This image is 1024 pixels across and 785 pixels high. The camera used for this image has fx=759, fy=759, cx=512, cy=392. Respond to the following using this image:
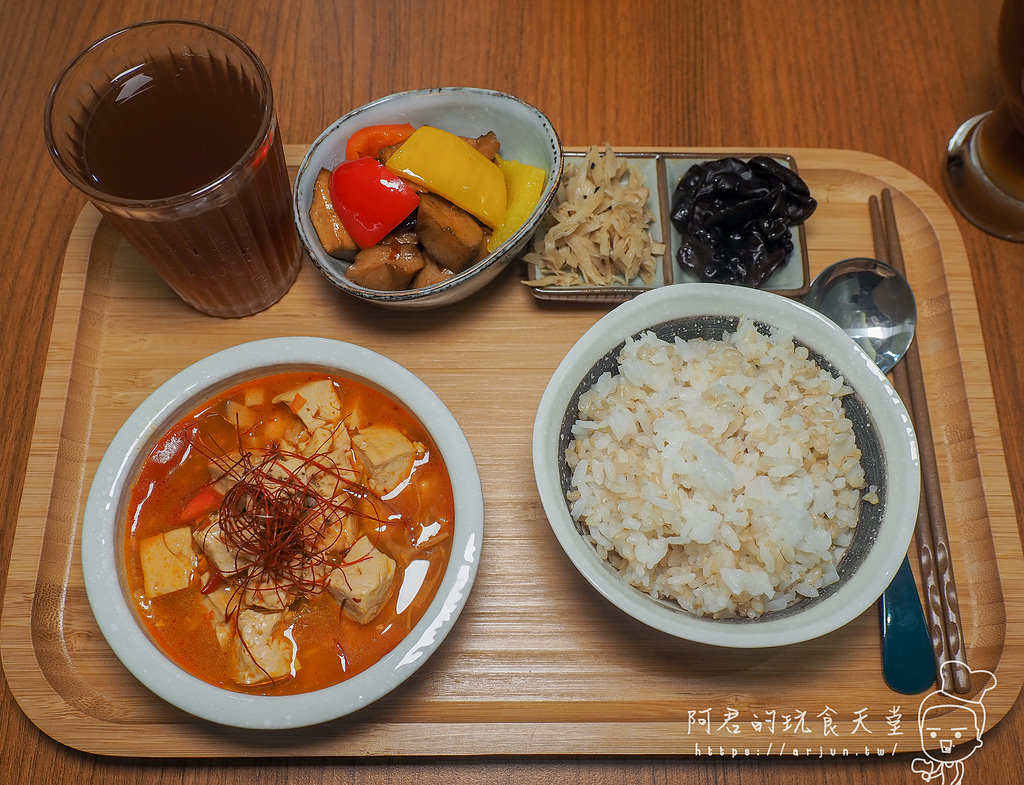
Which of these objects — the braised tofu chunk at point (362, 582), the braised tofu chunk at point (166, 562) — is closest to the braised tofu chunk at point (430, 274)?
the braised tofu chunk at point (362, 582)

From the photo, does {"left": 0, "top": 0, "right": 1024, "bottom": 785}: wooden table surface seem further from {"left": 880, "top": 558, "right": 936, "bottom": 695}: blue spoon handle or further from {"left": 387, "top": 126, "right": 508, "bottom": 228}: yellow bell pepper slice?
{"left": 880, "top": 558, "right": 936, "bottom": 695}: blue spoon handle

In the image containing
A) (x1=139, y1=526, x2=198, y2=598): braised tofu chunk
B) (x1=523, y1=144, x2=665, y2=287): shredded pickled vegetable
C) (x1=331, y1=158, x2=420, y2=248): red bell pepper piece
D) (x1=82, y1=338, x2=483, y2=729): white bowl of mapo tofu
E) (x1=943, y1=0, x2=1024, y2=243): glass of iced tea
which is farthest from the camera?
(x1=943, y1=0, x2=1024, y2=243): glass of iced tea

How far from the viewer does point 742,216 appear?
1960mm

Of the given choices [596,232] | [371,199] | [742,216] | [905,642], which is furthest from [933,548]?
[371,199]

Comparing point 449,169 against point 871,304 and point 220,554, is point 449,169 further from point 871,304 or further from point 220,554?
point 871,304

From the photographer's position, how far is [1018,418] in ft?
6.68

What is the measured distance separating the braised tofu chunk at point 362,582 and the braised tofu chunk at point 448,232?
71cm

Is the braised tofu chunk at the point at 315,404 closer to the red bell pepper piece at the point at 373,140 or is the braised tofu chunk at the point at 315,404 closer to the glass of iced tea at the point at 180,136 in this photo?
the glass of iced tea at the point at 180,136

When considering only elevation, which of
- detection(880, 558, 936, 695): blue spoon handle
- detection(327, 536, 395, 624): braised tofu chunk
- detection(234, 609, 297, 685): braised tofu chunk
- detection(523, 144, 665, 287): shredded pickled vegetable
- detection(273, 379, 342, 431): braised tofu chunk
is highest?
detection(523, 144, 665, 287): shredded pickled vegetable

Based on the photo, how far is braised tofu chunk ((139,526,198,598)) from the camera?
1601 mm

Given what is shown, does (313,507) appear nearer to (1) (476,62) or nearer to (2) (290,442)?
(2) (290,442)

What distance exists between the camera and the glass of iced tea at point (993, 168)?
2.12 m

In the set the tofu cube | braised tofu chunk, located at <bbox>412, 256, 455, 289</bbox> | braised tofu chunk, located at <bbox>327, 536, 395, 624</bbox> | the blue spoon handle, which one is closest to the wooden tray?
the blue spoon handle

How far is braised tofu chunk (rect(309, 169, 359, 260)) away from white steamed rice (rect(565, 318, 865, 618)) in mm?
716
